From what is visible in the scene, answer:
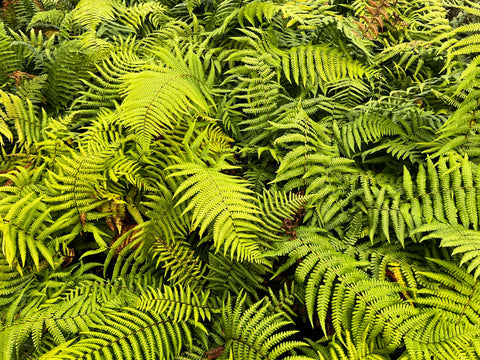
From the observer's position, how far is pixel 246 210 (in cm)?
191

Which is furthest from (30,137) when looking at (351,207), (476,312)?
(476,312)

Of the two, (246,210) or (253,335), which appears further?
(246,210)

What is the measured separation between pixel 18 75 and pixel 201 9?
190 centimetres

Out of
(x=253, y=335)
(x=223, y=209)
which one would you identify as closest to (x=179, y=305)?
(x=253, y=335)

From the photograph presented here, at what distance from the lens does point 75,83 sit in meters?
2.88

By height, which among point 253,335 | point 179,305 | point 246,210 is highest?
point 246,210

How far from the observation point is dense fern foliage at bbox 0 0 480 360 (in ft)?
5.70

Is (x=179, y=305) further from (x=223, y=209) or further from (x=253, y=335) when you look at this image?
(x=223, y=209)

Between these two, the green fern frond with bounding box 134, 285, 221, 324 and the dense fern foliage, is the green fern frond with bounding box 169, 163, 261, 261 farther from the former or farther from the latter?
the green fern frond with bounding box 134, 285, 221, 324

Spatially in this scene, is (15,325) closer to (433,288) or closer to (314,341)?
(314,341)

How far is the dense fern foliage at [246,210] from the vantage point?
1.74 metres

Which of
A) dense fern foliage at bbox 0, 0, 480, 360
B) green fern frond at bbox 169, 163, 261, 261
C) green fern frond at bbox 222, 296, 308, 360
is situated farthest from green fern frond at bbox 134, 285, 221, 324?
green fern frond at bbox 169, 163, 261, 261

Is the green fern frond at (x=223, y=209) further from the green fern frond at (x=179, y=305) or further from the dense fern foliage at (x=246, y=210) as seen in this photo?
the green fern frond at (x=179, y=305)

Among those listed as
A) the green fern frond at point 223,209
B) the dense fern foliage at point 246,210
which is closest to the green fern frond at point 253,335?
the dense fern foliage at point 246,210
